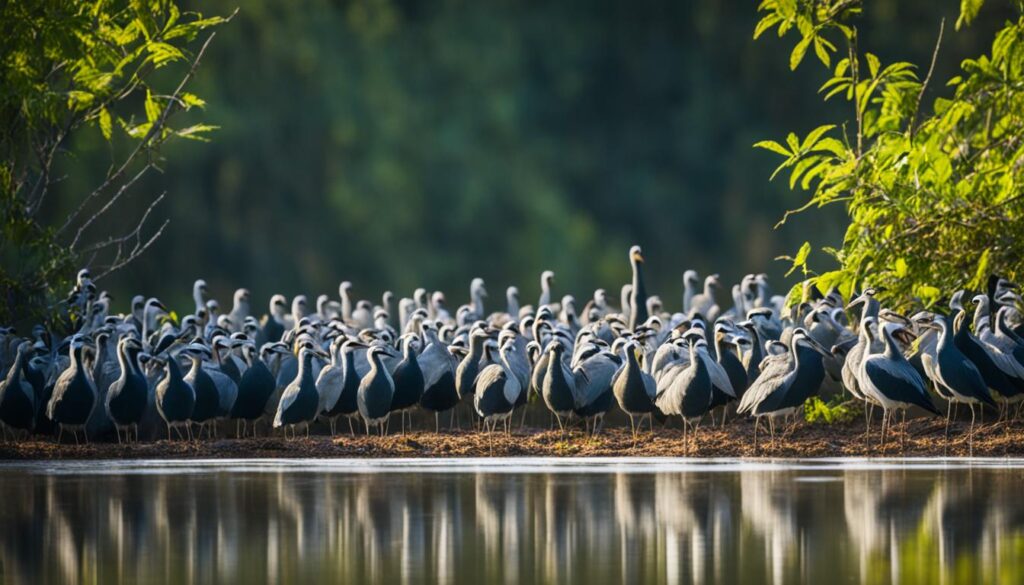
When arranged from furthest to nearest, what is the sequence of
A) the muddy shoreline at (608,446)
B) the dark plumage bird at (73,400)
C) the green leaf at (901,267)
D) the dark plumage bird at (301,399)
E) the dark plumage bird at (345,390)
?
the dark plumage bird at (345,390) → the dark plumage bird at (301,399) → the dark plumage bird at (73,400) → the muddy shoreline at (608,446) → the green leaf at (901,267)

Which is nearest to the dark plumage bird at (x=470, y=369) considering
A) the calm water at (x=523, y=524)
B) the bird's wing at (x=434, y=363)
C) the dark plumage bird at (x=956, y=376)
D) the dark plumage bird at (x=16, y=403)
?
the bird's wing at (x=434, y=363)

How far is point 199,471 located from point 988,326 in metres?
8.04

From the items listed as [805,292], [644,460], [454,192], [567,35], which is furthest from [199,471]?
[567,35]

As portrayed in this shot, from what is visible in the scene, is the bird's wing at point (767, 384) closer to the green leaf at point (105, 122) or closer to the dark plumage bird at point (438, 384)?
the dark plumage bird at point (438, 384)

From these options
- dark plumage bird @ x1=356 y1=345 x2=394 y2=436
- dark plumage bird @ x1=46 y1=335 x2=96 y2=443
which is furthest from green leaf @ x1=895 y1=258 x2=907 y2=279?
dark plumage bird @ x1=46 y1=335 x2=96 y2=443

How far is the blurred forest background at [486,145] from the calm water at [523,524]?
2223cm

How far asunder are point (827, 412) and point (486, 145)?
67.4ft

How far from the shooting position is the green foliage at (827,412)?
55.9 ft

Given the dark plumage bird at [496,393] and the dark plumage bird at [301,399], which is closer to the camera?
the dark plumage bird at [496,393]

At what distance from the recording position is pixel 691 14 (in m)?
38.9

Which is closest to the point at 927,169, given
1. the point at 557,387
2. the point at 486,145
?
the point at 557,387

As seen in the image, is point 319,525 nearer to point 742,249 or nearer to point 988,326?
point 988,326

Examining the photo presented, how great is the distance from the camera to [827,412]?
1703 cm

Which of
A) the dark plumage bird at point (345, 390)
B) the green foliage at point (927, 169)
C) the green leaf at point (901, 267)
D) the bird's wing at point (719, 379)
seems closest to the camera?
the green foliage at point (927, 169)
